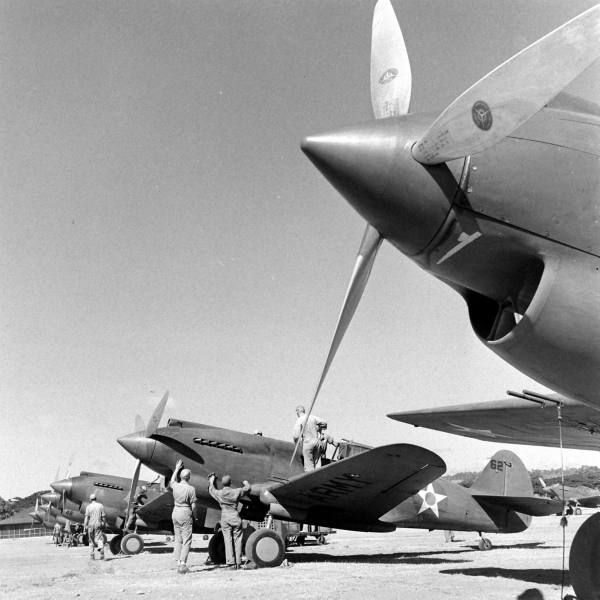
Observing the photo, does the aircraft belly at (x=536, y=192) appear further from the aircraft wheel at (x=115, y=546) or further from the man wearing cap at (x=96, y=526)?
the aircraft wheel at (x=115, y=546)

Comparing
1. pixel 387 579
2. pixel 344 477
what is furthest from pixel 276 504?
pixel 387 579

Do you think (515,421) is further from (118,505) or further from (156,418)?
(118,505)

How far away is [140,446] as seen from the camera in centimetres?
1112

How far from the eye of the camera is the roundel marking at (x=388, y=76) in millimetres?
4164

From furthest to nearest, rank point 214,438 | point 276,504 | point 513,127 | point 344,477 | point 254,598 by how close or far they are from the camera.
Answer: point 214,438 < point 276,504 < point 344,477 < point 254,598 < point 513,127

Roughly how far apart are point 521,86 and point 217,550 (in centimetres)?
897

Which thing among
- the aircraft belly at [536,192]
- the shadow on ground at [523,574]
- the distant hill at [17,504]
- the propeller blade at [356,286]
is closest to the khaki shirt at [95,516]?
the shadow on ground at [523,574]

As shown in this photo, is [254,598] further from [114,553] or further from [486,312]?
[114,553]

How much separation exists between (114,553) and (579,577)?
1256 cm

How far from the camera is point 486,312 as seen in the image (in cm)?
358

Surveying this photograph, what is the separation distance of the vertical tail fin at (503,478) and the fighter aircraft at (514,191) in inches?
494

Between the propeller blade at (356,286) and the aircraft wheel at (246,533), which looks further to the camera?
the aircraft wheel at (246,533)

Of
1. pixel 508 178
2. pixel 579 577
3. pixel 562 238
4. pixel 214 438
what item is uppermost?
pixel 508 178

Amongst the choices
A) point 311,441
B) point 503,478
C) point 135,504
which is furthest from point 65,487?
point 503,478
